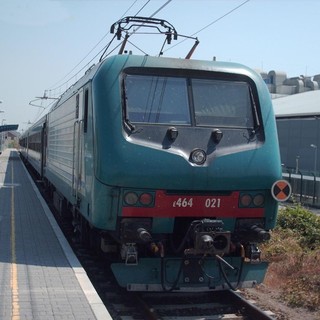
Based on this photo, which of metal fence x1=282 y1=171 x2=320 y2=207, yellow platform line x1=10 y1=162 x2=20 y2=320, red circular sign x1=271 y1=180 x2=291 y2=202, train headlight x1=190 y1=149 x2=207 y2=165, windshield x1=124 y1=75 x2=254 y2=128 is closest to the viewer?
yellow platform line x1=10 y1=162 x2=20 y2=320

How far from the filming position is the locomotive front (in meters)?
6.81

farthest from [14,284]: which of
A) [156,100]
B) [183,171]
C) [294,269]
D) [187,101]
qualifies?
[294,269]

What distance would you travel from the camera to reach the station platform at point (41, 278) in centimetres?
589

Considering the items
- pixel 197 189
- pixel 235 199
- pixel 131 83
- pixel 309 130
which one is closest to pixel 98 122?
pixel 131 83

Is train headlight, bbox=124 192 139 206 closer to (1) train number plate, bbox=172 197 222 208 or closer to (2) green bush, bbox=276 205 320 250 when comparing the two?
(1) train number plate, bbox=172 197 222 208

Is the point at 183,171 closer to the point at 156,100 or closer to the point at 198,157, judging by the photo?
the point at 198,157

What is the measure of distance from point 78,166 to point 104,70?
199cm

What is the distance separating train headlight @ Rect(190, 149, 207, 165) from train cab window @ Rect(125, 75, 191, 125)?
52 cm

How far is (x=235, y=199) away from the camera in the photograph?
7.19m

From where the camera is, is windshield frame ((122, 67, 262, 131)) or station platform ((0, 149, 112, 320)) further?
windshield frame ((122, 67, 262, 131))

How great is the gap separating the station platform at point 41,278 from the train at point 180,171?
0.66m

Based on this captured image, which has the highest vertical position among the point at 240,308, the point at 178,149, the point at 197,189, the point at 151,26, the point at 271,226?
the point at 151,26

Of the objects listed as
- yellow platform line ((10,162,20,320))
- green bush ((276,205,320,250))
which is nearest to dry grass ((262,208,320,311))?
green bush ((276,205,320,250))

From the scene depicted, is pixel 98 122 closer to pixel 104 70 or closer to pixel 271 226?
pixel 104 70
